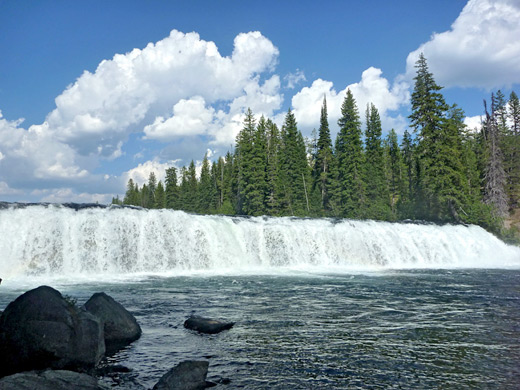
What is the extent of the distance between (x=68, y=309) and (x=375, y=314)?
8.83m

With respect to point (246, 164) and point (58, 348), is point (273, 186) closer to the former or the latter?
point (246, 164)

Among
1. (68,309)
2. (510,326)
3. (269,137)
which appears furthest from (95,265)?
(269,137)

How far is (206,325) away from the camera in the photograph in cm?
970

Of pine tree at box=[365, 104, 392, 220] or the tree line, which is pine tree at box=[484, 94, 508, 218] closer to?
the tree line

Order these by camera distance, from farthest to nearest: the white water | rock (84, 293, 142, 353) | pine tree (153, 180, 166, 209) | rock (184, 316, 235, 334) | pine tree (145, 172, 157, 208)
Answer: pine tree (145, 172, 157, 208)
pine tree (153, 180, 166, 209)
the white water
rock (184, 316, 235, 334)
rock (84, 293, 142, 353)

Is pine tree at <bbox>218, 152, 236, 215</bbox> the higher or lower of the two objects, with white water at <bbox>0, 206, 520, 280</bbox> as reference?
higher

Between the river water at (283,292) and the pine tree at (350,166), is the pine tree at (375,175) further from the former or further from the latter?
the river water at (283,292)

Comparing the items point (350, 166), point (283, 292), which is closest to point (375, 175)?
point (350, 166)

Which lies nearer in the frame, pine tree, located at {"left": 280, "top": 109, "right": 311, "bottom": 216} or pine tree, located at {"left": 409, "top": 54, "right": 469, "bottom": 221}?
pine tree, located at {"left": 409, "top": 54, "right": 469, "bottom": 221}

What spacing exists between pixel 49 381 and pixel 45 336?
1183mm

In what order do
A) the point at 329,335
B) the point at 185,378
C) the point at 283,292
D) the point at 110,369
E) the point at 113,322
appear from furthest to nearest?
1. the point at 283,292
2. the point at 329,335
3. the point at 113,322
4. the point at 110,369
5. the point at 185,378

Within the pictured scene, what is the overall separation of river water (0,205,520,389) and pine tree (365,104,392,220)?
20.4 meters

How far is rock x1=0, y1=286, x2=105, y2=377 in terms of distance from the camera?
618 cm

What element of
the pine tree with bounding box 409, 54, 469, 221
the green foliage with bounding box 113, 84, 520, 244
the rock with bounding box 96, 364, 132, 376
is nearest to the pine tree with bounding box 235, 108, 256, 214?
the green foliage with bounding box 113, 84, 520, 244
